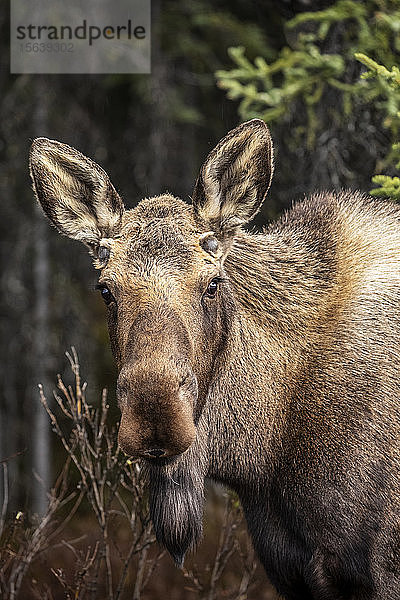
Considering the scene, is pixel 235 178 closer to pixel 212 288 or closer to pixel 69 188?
pixel 212 288

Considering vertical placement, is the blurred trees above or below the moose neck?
above

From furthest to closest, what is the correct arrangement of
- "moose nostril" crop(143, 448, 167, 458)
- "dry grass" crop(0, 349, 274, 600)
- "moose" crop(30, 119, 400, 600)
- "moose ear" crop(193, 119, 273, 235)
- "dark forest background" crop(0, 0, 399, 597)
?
"dark forest background" crop(0, 0, 399, 597), "dry grass" crop(0, 349, 274, 600), "moose ear" crop(193, 119, 273, 235), "moose" crop(30, 119, 400, 600), "moose nostril" crop(143, 448, 167, 458)

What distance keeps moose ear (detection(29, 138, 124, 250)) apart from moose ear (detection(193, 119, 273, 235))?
0.60 meters

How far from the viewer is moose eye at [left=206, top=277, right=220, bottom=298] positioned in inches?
180

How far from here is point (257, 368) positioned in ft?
16.4

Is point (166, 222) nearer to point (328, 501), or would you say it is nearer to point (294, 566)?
point (328, 501)

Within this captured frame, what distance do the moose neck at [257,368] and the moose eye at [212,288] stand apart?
1.31 feet

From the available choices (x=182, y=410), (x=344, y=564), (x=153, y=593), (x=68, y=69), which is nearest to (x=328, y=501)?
(x=344, y=564)

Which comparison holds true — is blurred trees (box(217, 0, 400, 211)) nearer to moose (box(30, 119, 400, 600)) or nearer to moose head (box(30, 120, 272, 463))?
moose (box(30, 119, 400, 600))

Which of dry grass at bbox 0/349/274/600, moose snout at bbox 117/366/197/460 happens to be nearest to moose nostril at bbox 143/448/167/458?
moose snout at bbox 117/366/197/460

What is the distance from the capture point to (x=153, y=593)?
1095 cm

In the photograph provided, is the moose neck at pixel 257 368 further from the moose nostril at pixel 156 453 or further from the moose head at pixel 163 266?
the moose nostril at pixel 156 453

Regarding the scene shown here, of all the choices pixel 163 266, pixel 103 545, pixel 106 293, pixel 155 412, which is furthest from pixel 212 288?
pixel 103 545

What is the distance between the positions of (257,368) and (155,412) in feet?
3.73
